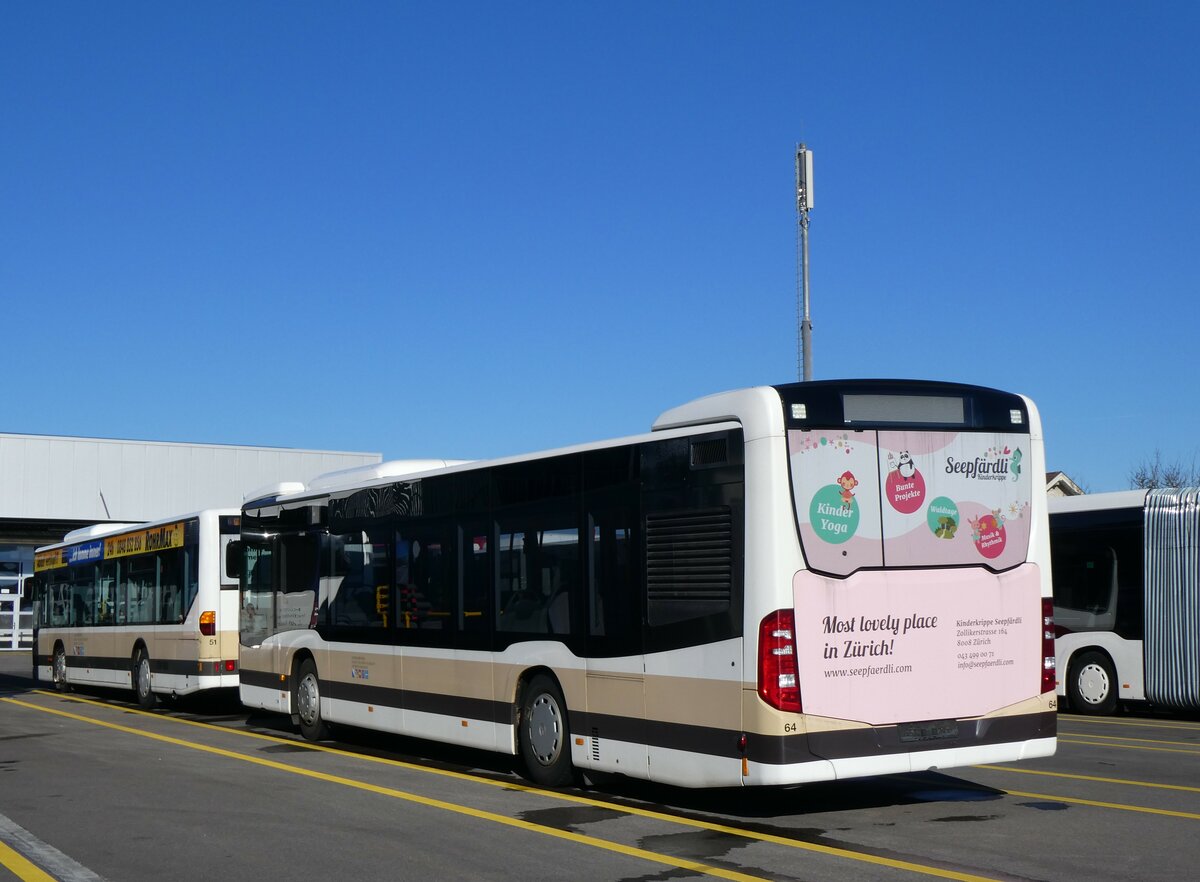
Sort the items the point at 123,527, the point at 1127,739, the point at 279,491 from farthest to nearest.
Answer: the point at 123,527
the point at 279,491
the point at 1127,739

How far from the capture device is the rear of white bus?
8.96 meters

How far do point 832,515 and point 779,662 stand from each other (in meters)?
1.05

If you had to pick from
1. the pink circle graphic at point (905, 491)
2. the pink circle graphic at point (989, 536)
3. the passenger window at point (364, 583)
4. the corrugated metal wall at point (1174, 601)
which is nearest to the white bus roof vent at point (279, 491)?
the passenger window at point (364, 583)

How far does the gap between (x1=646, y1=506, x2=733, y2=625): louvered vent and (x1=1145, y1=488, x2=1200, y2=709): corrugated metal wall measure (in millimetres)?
11201

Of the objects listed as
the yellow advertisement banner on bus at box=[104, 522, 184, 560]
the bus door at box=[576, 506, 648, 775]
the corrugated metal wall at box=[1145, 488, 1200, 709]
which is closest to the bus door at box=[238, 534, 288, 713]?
the yellow advertisement banner on bus at box=[104, 522, 184, 560]

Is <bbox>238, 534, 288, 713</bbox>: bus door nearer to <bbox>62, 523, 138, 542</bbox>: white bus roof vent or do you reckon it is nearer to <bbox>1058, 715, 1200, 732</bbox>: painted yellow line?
<bbox>62, 523, 138, 542</bbox>: white bus roof vent

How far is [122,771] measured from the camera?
12.8 meters

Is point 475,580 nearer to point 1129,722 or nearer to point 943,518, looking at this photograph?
point 943,518

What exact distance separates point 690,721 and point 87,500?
44610 millimetres

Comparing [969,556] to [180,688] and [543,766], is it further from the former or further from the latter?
[180,688]

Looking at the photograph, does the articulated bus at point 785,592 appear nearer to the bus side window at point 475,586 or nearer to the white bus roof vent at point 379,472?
the bus side window at point 475,586

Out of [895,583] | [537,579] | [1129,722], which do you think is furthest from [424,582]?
[1129,722]

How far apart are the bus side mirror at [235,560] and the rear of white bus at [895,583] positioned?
32.8 ft

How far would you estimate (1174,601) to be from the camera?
61.2 feet
